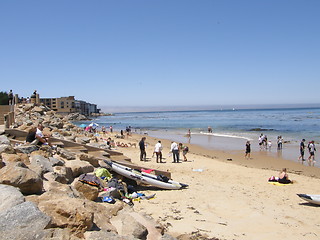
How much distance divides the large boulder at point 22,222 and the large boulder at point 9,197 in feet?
1.03

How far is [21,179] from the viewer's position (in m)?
4.59

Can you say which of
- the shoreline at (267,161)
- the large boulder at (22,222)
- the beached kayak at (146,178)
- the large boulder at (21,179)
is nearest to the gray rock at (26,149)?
the beached kayak at (146,178)

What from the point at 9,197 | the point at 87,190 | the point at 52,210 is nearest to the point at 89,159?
the point at 87,190

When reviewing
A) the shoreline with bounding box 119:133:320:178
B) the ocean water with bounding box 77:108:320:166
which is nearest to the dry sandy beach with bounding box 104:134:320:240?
the shoreline with bounding box 119:133:320:178

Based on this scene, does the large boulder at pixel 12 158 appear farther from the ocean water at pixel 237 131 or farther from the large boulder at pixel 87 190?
the ocean water at pixel 237 131

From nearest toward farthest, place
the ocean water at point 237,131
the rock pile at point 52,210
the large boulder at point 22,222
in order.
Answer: the large boulder at point 22,222 → the rock pile at point 52,210 → the ocean water at point 237,131

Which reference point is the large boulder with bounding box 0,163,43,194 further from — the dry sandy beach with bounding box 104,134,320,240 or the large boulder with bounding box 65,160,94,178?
the dry sandy beach with bounding box 104,134,320,240

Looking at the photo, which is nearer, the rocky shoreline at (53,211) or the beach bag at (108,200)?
the rocky shoreline at (53,211)

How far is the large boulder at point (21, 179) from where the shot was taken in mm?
4473

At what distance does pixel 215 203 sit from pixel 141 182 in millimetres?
2546

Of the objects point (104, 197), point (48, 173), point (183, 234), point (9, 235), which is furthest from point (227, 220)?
point (9, 235)

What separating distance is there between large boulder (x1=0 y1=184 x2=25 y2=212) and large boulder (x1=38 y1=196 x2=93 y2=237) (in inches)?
11.9

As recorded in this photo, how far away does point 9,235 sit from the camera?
3.09 metres

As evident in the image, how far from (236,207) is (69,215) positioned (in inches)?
215
